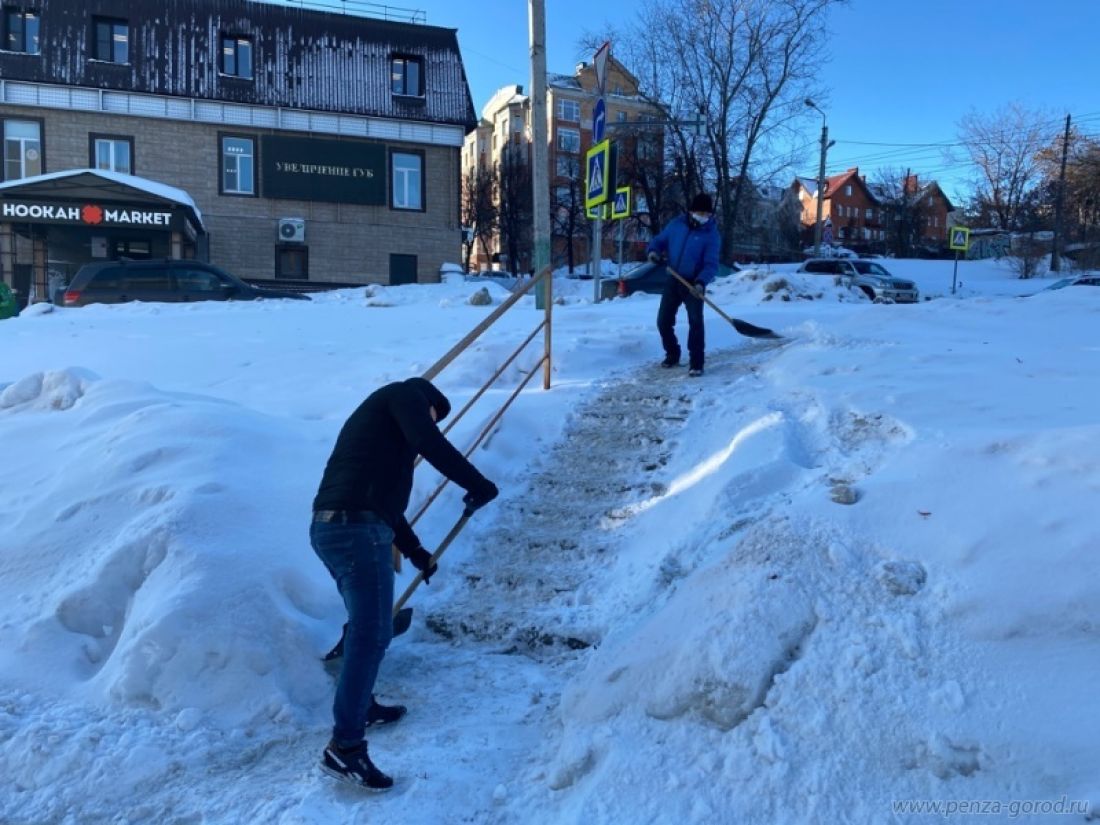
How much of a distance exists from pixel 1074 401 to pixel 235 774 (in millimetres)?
4906

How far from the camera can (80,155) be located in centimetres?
2680

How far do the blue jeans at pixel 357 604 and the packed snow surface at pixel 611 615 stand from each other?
0.24 metres

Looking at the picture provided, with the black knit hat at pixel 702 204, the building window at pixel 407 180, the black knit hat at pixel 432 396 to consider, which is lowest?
the black knit hat at pixel 432 396

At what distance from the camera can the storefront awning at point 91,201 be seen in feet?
75.5

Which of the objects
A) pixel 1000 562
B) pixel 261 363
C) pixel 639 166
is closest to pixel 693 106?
pixel 639 166

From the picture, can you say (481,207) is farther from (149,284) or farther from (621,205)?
(621,205)

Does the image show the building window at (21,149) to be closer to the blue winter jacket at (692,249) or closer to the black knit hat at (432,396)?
the blue winter jacket at (692,249)

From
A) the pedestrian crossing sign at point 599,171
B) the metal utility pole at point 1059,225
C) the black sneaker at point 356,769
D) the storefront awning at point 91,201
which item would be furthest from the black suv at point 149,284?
the metal utility pole at point 1059,225

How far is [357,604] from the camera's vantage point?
3123mm

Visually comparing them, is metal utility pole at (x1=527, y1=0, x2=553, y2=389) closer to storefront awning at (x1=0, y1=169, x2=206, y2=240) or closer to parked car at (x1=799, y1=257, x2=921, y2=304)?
parked car at (x1=799, y1=257, x2=921, y2=304)

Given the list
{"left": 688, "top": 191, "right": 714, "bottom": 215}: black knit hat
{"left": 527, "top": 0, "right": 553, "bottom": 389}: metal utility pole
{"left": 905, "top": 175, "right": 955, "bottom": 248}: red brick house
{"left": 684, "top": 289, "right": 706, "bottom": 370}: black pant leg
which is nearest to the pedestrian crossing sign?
{"left": 527, "top": 0, "right": 553, "bottom": 389}: metal utility pole

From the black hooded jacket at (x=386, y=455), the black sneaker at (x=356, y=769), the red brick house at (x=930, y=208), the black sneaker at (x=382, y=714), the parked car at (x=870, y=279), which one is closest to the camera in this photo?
the black sneaker at (x=356, y=769)

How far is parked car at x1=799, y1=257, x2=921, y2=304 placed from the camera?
21.8 m

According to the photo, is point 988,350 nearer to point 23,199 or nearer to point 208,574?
point 208,574
